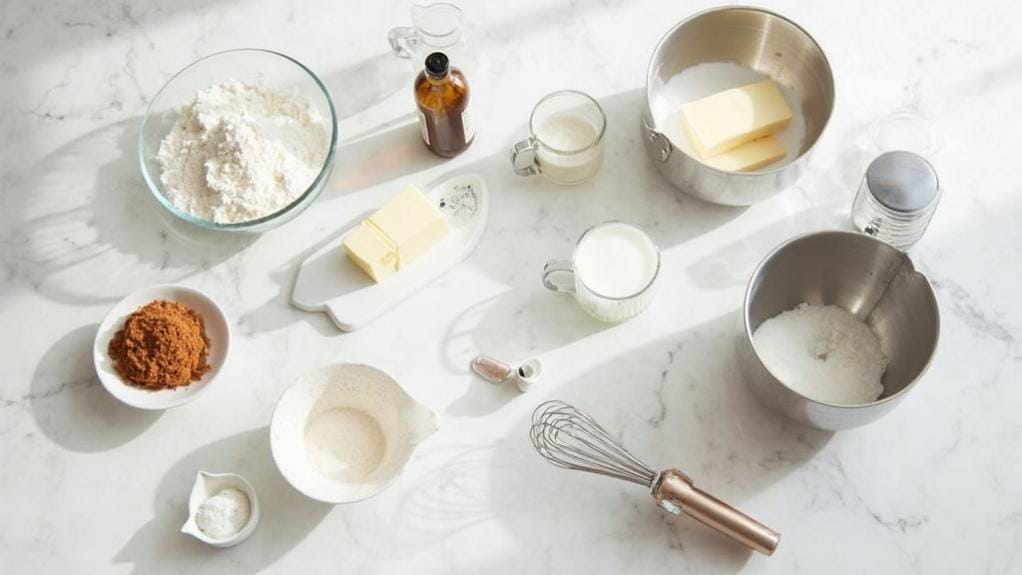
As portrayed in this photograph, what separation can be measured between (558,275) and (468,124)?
0.98ft

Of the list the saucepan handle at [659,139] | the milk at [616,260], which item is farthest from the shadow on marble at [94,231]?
the saucepan handle at [659,139]

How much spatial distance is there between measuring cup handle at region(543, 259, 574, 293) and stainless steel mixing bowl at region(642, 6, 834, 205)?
0.24 meters

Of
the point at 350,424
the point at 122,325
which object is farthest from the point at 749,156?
the point at 122,325

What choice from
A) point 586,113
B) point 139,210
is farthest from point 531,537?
point 139,210

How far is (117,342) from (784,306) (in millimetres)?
1036

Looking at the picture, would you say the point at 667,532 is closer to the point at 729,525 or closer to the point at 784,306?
the point at 729,525

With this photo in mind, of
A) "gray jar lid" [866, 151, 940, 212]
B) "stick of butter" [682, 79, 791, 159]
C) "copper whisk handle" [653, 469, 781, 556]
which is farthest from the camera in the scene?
"stick of butter" [682, 79, 791, 159]

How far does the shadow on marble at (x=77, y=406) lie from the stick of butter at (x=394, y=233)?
1.33 feet

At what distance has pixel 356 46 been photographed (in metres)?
1.87

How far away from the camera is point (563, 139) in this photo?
173cm

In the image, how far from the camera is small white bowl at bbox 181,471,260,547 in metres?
1.51

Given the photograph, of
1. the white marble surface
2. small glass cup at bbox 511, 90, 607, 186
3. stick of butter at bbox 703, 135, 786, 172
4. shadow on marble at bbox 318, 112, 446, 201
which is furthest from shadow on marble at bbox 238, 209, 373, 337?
stick of butter at bbox 703, 135, 786, 172

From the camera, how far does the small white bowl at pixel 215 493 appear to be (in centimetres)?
151

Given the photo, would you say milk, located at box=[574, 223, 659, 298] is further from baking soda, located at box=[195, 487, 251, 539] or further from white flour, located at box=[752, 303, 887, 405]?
baking soda, located at box=[195, 487, 251, 539]
